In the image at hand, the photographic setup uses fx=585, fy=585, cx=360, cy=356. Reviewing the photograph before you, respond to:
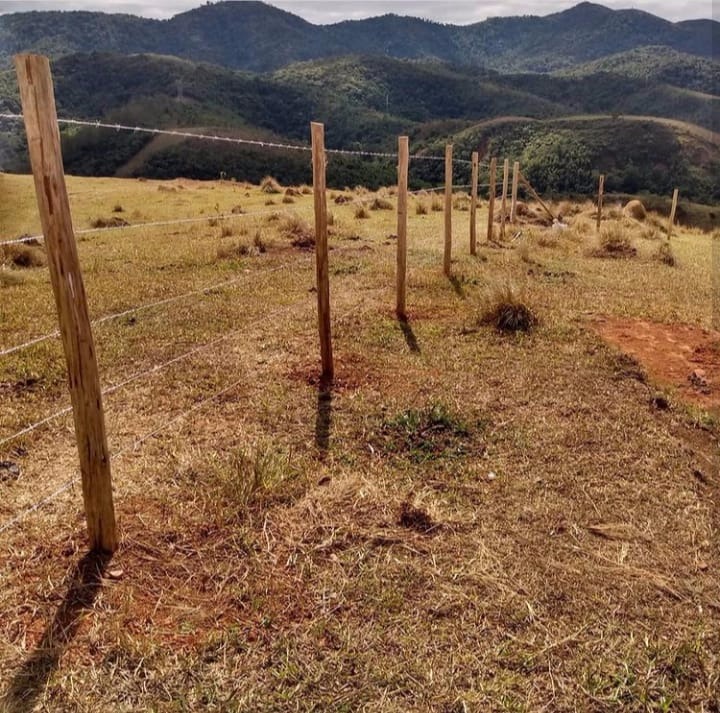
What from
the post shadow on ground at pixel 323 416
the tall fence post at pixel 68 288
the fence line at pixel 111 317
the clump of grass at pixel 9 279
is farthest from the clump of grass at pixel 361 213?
the tall fence post at pixel 68 288

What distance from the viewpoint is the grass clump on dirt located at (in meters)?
4.17

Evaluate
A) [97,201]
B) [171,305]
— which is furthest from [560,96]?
[171,305]

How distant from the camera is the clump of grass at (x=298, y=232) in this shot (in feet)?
39.8

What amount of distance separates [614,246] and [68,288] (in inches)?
498

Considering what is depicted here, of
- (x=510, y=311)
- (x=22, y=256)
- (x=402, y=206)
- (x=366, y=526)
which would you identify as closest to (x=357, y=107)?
(x=22, y=256)

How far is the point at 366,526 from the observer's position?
335cm

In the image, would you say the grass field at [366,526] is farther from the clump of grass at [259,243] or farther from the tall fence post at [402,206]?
the clump of grass at [259,243]

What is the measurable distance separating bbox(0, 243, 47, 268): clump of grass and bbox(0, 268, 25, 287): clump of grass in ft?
3.69

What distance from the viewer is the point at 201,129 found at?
182ft

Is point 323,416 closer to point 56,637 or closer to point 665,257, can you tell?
point 56,637

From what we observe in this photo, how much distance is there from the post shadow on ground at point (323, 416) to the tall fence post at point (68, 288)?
1.60 meters

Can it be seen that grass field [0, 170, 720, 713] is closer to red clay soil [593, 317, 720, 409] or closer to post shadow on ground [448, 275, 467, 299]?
red clay soil [593, 317, 720, 409]

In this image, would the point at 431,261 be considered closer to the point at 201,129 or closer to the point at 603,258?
the point at 603,258

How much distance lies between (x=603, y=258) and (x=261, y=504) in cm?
1119
